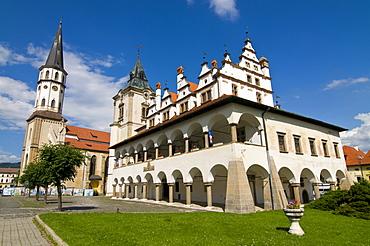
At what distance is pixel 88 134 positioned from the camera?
6600 centimetres

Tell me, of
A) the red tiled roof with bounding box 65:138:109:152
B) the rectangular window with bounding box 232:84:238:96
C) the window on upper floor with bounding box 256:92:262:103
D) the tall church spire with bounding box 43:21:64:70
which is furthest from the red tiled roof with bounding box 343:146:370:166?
the tall church spire with bounding box 43:21:64:70

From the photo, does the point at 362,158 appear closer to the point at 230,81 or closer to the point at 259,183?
the point at 259,183

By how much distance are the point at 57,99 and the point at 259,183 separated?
204ft

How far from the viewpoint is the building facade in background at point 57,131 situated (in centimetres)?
5684

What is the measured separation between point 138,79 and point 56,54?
3523 centimetres

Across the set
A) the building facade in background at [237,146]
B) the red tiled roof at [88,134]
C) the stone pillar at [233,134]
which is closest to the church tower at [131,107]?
the building facade in background at [237,146]

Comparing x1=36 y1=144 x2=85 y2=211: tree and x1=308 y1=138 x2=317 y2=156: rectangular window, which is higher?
x1=308 y1=138 x2=317 y2=156: rectangular window

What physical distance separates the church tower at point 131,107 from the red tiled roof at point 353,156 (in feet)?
142

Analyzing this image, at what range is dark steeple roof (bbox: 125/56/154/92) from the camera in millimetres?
50969

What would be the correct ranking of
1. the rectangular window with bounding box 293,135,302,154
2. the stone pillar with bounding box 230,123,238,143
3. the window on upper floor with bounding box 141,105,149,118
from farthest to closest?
the window on upper floor with bounding box 141,105,149,118, the rectangular window with bounding box 293,135,302,154, the stone pillar with bounding box 230,123,238,143

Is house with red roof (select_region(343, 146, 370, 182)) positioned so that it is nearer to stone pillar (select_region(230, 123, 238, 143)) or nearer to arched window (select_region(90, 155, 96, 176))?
stone pillar (select_region(230, 123, 238, 143))

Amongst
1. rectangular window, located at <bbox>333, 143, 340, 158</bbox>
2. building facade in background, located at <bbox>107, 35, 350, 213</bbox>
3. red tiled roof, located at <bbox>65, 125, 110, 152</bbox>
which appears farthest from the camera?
red tiled roof, located at <bbox>65, 125, 110, 152</bbox>

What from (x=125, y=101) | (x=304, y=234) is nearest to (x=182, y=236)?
(x=304, y=234)

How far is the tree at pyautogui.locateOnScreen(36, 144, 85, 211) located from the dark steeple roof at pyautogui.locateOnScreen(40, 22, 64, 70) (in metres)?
59.5
